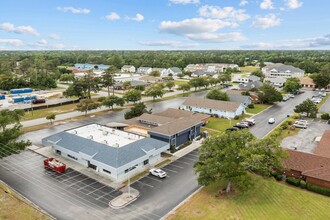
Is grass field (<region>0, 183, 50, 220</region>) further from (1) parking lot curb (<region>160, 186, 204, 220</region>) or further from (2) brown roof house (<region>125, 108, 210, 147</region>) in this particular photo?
(2) brown roof house (<region>125, 108, 210, 147</region>)

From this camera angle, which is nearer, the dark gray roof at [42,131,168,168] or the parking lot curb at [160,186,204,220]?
the parking lot curb at [160,186,204,220]

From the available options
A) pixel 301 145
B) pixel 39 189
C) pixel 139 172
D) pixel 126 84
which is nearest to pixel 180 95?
pixel 126 84

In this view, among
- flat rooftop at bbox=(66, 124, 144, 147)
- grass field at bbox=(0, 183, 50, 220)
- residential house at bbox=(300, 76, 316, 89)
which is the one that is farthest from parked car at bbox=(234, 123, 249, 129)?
residential house at bbox=(300, 76, 316, 89)

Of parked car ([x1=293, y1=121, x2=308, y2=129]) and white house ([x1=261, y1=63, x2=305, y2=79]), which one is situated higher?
white house ([x1=261, y1=63, x2=305, y2=79])

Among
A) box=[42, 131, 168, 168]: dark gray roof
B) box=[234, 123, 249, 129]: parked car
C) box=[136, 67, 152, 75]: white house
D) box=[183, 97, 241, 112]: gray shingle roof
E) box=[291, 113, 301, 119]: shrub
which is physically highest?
box=[136, 67, 152, 75]: white house

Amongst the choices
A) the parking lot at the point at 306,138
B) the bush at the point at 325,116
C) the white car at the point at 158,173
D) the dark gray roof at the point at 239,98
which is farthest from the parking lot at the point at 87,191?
the bush at the point at 325,116

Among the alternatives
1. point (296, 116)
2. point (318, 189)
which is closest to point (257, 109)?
point (296, 116)

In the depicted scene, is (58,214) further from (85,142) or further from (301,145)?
(301,145)
